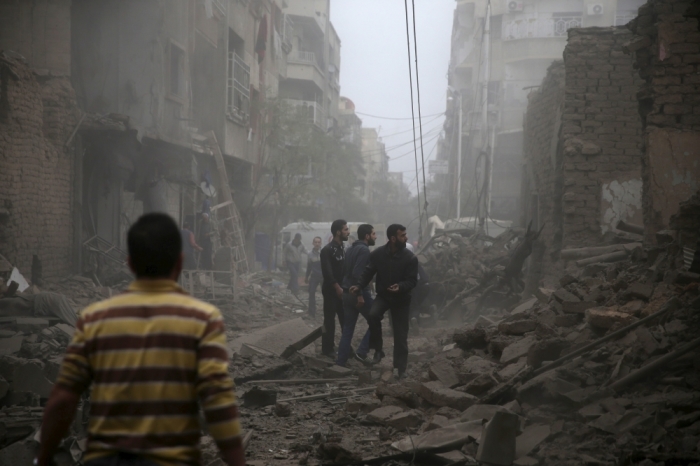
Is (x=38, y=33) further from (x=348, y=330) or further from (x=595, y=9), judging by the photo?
(x=595, y=9)

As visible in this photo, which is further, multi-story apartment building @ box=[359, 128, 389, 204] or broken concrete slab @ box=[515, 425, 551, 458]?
multi-story apartment building @ box=[359, 128, 389, 204]

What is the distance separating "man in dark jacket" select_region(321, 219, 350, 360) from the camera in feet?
30.0

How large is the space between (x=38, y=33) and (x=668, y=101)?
38.7ft

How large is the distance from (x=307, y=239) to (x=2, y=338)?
20164mm

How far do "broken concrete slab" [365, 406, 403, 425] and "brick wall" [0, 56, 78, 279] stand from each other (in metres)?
8.58

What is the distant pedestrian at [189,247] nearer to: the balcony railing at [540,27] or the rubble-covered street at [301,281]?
the rubble-covered street at [301,281]

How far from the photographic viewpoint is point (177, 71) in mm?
19297

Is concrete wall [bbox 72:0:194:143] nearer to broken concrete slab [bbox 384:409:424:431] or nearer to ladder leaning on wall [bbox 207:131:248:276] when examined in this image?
ladder leaning on wall [bbox 207:131:248:276]

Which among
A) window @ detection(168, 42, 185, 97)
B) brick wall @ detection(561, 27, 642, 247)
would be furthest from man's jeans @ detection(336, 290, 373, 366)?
window @ detection(168, 42, 185, 97)

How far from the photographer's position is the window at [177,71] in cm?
1898

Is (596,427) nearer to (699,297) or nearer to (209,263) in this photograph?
(699,297)

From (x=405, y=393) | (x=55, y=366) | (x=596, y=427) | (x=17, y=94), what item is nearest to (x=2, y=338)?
(x=55, y=366)

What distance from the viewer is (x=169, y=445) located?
2262mm

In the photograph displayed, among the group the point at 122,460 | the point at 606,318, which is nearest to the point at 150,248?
the point at 122,460
